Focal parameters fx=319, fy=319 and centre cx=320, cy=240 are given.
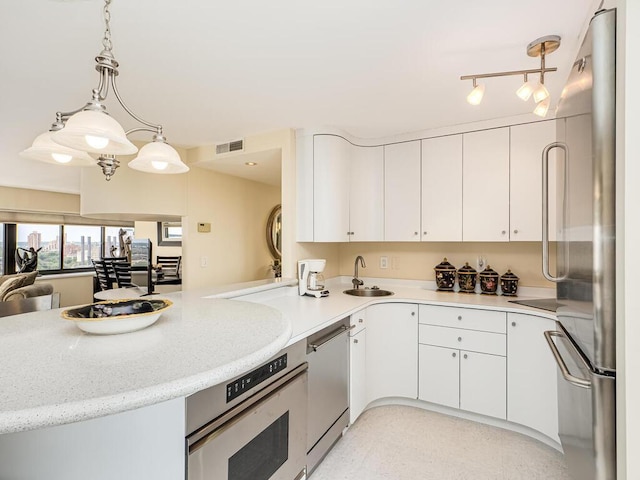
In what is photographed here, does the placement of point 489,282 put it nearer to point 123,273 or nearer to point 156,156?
point 156,156

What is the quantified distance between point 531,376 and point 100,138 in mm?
2679

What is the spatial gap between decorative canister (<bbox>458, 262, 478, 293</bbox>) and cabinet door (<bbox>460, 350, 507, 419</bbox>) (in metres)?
0.68

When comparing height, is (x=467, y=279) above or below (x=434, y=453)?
above

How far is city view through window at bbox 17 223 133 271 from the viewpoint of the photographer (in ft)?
19.3

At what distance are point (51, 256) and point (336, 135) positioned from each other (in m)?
6.38

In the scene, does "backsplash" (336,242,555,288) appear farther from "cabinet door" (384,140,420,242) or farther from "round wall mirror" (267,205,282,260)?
"round wall mirror" (267,205,282,260)

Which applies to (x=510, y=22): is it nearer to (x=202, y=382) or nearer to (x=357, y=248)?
(x=202, y=382)

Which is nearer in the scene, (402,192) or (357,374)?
(357,374)

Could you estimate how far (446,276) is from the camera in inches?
115

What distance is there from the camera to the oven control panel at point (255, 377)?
1214 mm

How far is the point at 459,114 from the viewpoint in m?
2.44

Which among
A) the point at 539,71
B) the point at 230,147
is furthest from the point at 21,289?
the point at 539,71

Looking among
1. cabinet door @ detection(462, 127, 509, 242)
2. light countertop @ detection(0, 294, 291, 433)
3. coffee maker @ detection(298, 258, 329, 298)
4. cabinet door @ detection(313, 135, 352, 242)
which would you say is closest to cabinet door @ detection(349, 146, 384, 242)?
cabinet door @ detection(313, 135, 352, 242)

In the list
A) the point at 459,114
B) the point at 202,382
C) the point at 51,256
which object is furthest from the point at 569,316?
the point at 51,256
